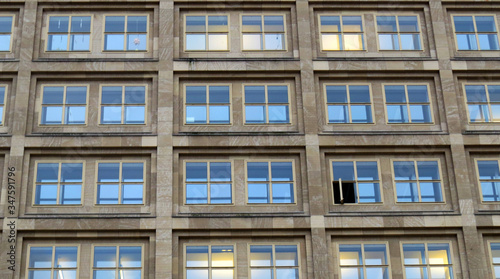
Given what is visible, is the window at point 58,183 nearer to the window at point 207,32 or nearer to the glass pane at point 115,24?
the glass pane at point 115,24

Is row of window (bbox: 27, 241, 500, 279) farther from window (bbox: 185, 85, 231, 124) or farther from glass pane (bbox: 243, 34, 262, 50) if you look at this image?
glass pane (bbox: 243, 34, 262, 50)

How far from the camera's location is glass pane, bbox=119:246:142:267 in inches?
1037

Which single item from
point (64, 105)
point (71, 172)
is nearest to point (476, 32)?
point (64, 105)

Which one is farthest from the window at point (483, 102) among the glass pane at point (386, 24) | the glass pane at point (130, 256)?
the glass pane at point (130, 256)

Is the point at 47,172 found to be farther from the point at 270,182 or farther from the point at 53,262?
the point at 270,182

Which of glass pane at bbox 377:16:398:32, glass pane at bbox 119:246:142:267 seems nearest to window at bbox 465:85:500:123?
glass pane at bbox 377:16:398:32

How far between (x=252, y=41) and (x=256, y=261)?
923 cm

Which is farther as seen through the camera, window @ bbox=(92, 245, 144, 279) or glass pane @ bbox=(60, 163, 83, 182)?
glass pane @ bbox=(60, 163, 83, 182)

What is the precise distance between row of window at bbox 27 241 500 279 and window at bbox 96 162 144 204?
1824 mm

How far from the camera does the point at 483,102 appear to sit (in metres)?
29.3

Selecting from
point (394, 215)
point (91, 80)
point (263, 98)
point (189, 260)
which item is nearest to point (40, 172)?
point (91, 80)

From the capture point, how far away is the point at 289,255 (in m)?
26.7

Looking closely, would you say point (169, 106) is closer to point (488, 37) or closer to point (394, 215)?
point (394, 215)

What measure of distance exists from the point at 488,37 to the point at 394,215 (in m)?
9.15
